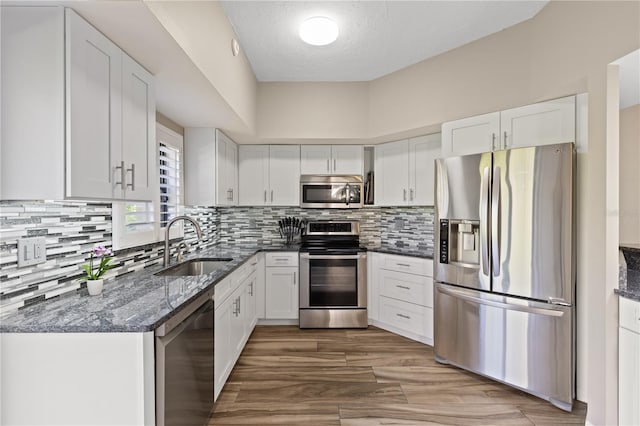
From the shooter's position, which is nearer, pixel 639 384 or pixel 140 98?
pixel 639 384

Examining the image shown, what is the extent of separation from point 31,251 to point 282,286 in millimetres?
2531

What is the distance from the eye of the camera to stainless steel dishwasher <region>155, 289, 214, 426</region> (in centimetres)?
136

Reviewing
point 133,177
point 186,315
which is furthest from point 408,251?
point 133,177

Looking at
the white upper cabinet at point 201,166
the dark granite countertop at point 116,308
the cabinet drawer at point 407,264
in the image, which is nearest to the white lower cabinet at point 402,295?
the cabinet drawer at point 407,264

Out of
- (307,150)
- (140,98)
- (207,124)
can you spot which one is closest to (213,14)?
(140,98)

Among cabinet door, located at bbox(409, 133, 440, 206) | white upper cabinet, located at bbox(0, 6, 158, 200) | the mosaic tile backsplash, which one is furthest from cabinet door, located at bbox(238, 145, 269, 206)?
white upper cabinet, located at bbox(0, 6, 158, 200)

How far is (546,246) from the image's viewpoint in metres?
Result: 2.26

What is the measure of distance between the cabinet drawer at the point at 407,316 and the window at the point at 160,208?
2234 mm

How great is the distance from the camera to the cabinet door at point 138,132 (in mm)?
1627

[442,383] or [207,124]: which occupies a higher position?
[207,124]

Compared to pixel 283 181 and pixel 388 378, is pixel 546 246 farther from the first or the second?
pixel 283 181

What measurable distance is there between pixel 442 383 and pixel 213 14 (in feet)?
10.1

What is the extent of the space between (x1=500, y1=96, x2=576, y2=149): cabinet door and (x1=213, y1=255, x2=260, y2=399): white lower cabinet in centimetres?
237

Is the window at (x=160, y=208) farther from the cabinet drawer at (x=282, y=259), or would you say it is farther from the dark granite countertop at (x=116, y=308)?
the cabinet drawer at (x=282, y=259)
